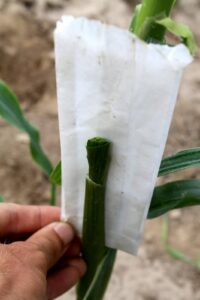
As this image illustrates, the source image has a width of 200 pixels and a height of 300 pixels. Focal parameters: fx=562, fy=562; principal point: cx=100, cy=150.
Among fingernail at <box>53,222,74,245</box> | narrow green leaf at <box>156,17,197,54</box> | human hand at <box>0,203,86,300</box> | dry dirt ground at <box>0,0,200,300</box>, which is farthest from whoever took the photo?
dry dirt ground at <box>0,0,200,300</box>

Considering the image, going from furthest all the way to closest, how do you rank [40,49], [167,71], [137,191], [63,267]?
1. [40,49]
2. [63,267]
3. [137,191]
4. [167,71]

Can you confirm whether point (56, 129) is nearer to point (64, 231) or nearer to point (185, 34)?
point (64, 231)

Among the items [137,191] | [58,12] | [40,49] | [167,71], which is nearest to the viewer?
[167,71]

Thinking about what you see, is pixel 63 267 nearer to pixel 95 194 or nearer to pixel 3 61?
pixel 95 194

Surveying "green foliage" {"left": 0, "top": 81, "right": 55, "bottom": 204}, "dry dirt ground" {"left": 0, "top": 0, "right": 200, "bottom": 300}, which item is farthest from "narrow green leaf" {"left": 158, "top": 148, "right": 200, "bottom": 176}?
"dry dirt ground" {"left": 0, "top": 0, "right": 200, "bottom": 300}

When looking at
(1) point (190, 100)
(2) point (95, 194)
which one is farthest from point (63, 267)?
(1) point (190, 100)

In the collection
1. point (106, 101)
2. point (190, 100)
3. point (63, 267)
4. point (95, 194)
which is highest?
point (106, 101)

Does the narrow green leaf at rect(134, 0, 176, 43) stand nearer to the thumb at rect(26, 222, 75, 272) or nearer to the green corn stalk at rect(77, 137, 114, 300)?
the green corn stalk at rect(77, 137, 114, 300)
